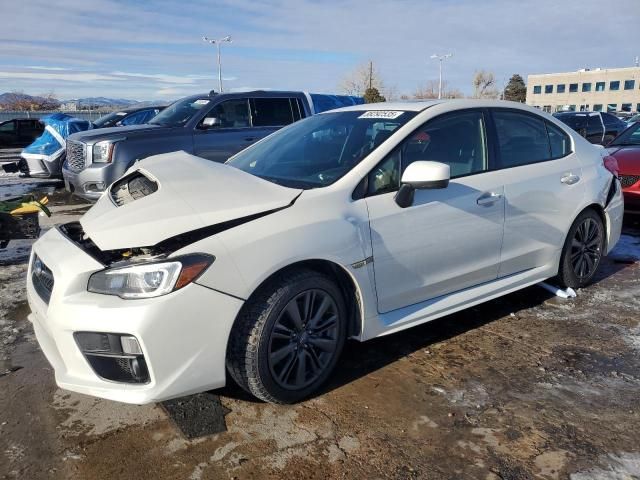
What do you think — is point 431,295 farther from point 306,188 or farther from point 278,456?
point 278,456

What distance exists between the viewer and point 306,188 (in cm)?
323

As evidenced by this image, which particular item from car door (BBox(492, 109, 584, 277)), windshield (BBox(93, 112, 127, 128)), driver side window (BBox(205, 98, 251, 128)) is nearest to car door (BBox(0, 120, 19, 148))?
windshield (BBox(93, 112, 127, 128))

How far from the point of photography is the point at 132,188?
3625 millimetres

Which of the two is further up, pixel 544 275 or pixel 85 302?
pixel 85 302

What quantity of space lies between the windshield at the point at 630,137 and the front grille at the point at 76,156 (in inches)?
314

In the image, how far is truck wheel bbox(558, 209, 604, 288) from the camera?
4660mm

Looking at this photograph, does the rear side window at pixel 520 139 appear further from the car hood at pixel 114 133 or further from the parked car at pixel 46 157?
the parked car at pixel 46 157

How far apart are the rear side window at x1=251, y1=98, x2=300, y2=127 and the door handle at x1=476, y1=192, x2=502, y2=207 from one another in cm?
572

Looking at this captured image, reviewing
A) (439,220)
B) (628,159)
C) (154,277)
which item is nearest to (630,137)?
(628,159)

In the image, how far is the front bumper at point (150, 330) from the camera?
2.55 metres

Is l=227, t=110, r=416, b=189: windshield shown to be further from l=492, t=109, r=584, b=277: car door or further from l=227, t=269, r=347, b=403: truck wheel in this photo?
l=492, t=109, r=584, b=277: car door

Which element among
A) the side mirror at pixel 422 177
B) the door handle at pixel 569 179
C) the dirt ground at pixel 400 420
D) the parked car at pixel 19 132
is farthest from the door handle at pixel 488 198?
the parked car at pixel 19 132

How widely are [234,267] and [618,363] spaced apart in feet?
8.74

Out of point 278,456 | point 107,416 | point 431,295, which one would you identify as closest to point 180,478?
point 278,456
